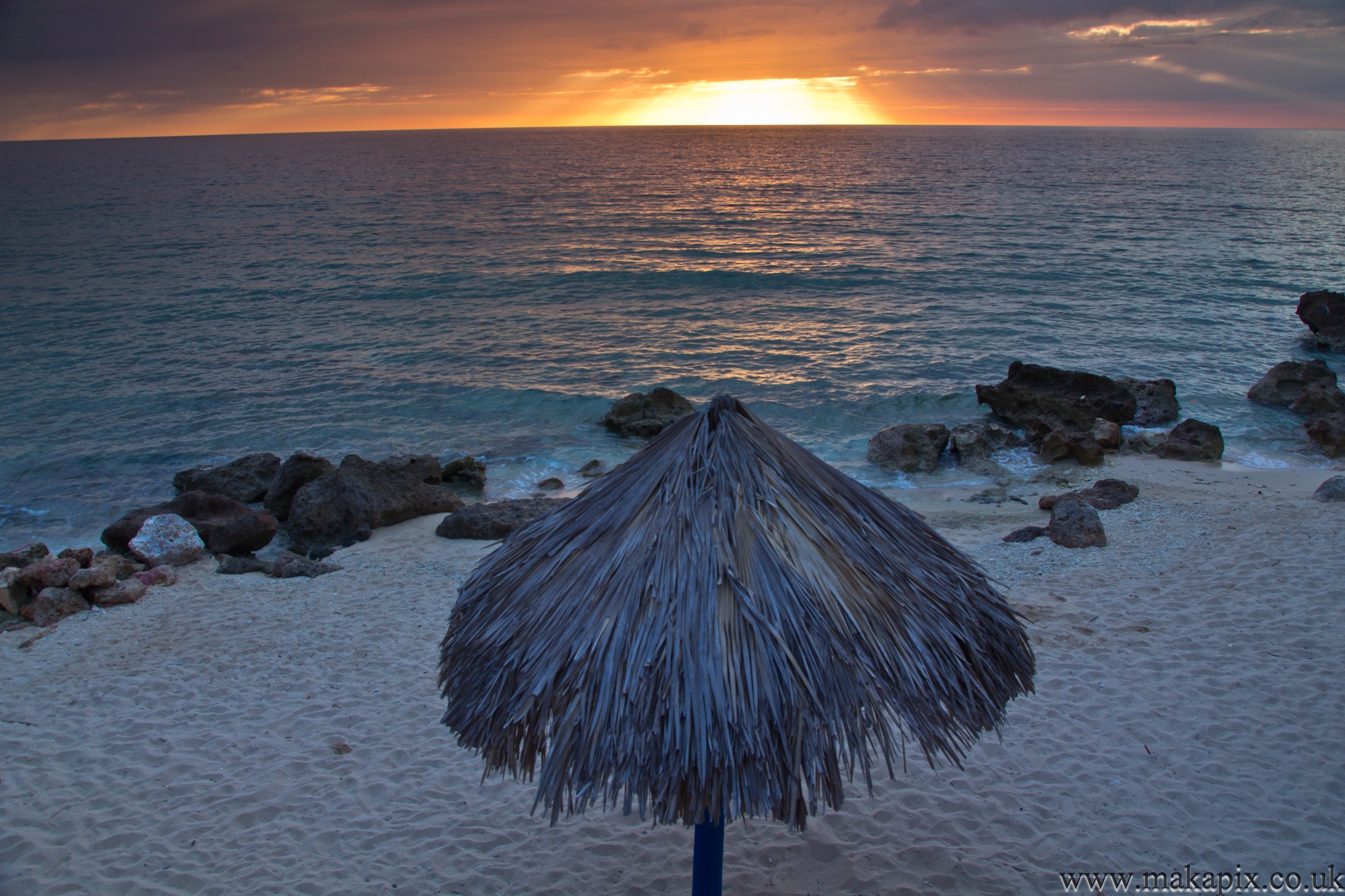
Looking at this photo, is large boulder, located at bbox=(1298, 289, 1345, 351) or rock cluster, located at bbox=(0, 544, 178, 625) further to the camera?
large boulder, located at bbox=(1298, 289, 1345, 351)

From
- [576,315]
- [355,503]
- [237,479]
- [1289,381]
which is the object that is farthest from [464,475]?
[1289,381]

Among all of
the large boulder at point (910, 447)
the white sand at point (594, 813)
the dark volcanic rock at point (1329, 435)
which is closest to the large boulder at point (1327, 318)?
the dark volcanic rock at point (1329, 435)

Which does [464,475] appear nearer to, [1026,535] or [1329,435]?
[1026,535]

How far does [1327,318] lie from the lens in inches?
814

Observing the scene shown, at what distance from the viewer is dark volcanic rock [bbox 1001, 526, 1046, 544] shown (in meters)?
9.45

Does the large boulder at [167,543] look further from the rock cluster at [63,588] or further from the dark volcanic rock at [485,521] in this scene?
the dark volcanic rock at [485,521]

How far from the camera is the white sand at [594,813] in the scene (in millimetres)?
4578

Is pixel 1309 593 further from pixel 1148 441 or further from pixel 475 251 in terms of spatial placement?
pixel 475 251

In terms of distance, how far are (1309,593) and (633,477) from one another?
7559 mm

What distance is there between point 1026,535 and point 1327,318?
60.0ft

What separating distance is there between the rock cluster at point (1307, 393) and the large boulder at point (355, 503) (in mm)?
15362

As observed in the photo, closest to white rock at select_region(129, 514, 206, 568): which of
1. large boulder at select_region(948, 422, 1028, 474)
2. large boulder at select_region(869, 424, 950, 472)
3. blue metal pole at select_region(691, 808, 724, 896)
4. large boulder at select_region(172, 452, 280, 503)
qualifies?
large boulder at select_region(172, 452, 280, 503)

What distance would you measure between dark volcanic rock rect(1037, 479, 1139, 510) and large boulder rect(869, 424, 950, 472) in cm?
247

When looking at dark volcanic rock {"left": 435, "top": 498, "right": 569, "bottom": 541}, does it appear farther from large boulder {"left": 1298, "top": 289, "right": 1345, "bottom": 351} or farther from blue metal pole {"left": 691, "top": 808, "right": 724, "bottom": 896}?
large boulder {"left": 1298, "top": 289, "right": 1345, "bottom": 351}
